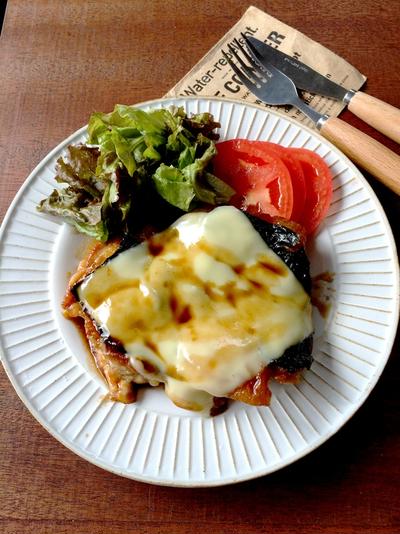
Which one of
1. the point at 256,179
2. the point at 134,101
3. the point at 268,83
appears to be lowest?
the point at 256,179

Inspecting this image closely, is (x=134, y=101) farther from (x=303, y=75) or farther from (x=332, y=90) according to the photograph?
(x=332, y=90)

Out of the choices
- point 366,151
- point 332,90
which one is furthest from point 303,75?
point 366,151

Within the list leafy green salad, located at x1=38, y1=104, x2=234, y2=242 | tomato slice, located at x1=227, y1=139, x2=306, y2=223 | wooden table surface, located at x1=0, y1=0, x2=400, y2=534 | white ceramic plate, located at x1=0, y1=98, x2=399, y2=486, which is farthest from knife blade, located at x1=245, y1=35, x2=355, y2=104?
leafy green salad, located at x1=38, y1=104, x2=234, y2=242

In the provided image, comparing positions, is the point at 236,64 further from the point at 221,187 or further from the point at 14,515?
the point at 14,515

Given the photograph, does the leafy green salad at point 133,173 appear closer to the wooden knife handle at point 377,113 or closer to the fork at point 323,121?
the fork at point 323,121

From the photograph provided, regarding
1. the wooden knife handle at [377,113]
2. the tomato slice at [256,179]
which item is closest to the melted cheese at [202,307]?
the tomato slice at [256,179]

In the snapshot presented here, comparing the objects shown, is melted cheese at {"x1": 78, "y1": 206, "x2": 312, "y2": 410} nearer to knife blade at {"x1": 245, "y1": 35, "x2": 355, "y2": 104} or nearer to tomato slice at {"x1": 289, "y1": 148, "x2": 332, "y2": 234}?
tomato slice at {"x1": 289, "y1": 148, "x2": 332, "y2": 234}
